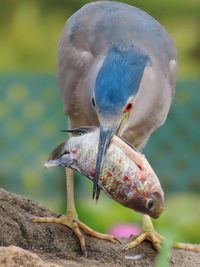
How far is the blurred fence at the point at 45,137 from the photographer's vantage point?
360 inches

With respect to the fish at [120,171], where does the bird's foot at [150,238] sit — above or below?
below

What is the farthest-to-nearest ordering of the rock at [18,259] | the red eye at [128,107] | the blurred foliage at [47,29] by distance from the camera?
the blurred foliage at [47,29] → the red eye at [128,107] → the rock at [18,259]

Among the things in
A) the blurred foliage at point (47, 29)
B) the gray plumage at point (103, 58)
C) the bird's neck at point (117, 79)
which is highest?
the bird's neck at point (117, 79)

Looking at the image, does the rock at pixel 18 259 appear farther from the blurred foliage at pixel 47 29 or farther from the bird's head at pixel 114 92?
the blurred foliage at pixel 47 29

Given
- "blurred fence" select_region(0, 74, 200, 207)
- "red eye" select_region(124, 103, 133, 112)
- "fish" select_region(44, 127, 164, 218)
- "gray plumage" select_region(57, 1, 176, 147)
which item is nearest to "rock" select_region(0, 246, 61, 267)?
"fish" select_region(44, 127, 164, 218)

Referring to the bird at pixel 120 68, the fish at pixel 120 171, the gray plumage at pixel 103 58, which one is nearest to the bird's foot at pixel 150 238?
the bird at pixel 120 68

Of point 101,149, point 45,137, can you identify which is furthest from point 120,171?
point 45,137

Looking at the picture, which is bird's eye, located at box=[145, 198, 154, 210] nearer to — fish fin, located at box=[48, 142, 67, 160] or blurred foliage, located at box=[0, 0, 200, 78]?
fish fin, located at box=[48, 142, 67, 160]

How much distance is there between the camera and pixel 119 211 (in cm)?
748

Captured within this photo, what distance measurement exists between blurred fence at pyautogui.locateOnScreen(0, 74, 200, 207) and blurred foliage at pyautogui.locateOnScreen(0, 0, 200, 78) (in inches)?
56.2

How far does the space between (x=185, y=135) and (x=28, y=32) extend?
2.46 metres

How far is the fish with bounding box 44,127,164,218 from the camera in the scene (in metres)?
4.73

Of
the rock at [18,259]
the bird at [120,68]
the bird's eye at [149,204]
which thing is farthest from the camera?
the bird at [120,68]

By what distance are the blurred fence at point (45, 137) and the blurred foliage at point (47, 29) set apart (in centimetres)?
143
